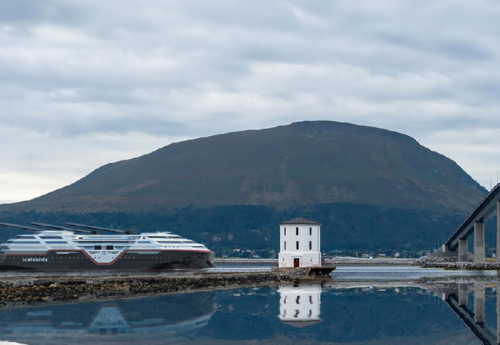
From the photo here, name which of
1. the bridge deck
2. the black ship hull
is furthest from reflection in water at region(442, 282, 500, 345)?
the bridge deck

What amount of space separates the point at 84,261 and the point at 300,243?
30231 mm

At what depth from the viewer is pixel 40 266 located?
347ft

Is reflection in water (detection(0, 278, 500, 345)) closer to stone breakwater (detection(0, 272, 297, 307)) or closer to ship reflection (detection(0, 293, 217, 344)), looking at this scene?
ship reflection (detection(0, 293, 217, 344))

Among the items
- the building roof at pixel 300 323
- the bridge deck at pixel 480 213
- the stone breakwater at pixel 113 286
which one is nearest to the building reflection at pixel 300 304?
the building roof at pixel 300 323

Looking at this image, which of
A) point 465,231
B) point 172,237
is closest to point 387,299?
point 172,237

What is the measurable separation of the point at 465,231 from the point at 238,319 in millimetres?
126836

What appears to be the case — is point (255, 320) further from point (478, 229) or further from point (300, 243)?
point (478, 229)

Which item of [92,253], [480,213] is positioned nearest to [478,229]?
[480,213]

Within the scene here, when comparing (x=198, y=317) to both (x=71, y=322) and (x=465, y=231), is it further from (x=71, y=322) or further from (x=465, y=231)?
(x=465, y=231)

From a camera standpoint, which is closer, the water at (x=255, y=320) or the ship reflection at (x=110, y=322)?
the ship reflection at (x=110, y=322)

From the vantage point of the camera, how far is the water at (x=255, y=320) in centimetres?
4309

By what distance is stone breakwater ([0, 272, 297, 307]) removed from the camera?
199 feet

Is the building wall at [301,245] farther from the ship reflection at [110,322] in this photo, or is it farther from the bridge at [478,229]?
the bridge at [478,229]

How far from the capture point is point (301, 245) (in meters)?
92.1
